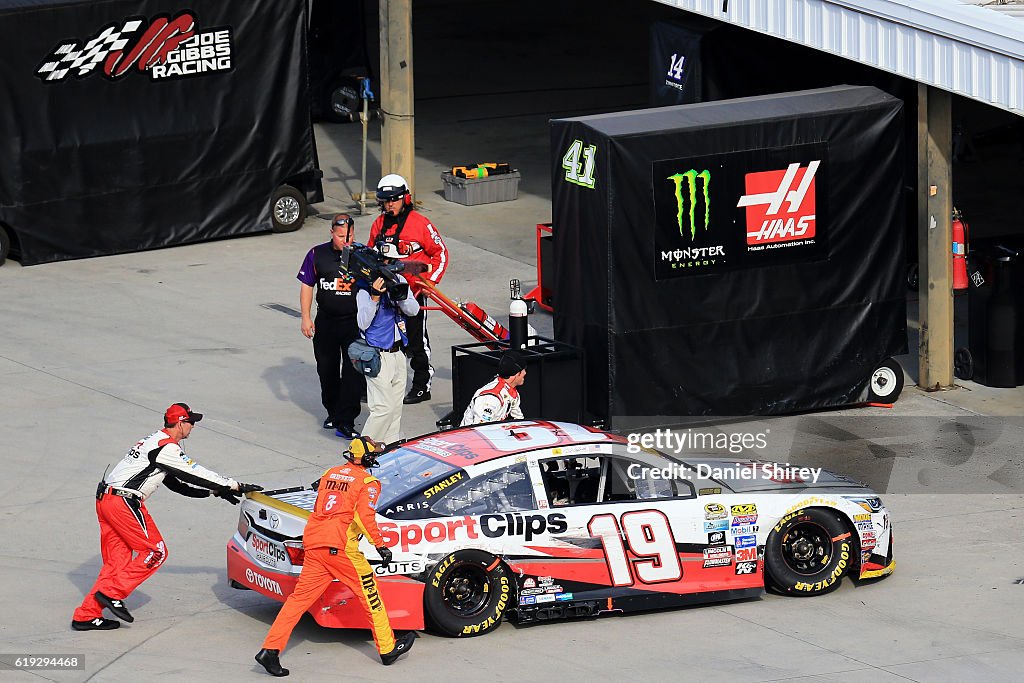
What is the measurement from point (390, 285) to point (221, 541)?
8.77 feet

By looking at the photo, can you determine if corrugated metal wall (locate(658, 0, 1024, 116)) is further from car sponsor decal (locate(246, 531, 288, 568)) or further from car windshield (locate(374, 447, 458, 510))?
car sponsor decal (locate(246, 531, 288, 568))

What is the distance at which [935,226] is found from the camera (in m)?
17.8

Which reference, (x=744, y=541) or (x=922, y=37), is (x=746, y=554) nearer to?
(x=744, y=541)

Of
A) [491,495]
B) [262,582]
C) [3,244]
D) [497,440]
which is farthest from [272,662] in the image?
[3,244]

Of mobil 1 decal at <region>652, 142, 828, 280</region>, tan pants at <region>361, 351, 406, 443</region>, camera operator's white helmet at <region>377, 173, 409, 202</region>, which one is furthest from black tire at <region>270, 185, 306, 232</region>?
tan pants at <region>361, 351, 406, 443</region>

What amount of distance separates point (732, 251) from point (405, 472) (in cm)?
580

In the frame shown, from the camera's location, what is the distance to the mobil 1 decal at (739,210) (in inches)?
652

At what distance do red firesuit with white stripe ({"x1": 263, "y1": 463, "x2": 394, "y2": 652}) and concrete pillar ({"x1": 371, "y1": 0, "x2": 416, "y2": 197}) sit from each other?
13963 millimetres

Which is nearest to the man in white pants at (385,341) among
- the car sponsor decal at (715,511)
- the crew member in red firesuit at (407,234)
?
the crew member in red firesuit at (407,234)

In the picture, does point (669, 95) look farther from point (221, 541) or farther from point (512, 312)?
point (221, 541)

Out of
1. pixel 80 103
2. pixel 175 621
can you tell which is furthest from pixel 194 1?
pixel 175 621

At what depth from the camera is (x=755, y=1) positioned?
18719 mm

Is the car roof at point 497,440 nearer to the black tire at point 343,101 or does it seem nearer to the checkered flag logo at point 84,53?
the checkered flag logo at point 84,53

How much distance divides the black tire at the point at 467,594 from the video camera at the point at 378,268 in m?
3.87
